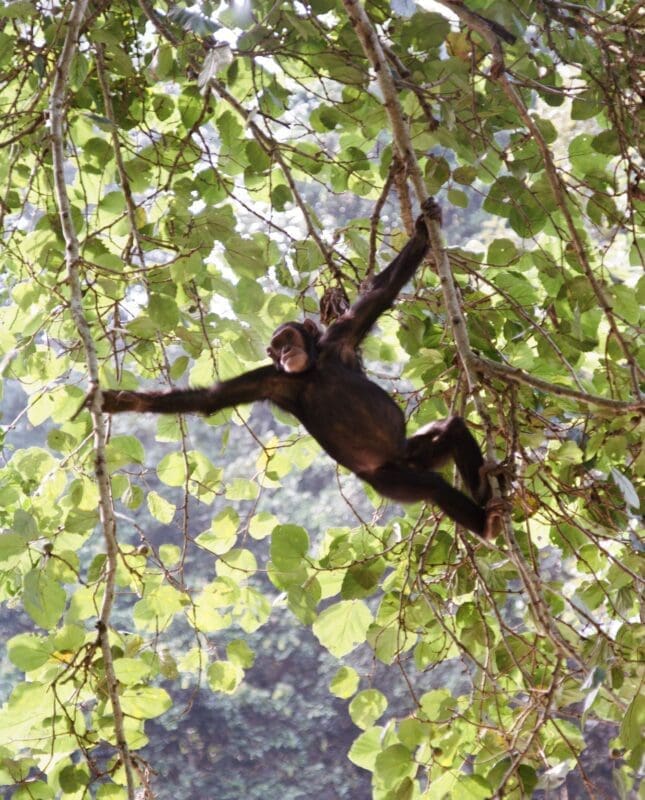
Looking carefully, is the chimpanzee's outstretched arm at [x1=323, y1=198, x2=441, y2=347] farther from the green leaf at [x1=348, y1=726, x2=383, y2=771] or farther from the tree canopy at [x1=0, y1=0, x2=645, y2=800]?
the green leaf at [x1=348, y1=726, x2=383, y2=771]

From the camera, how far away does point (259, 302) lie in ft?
15.9

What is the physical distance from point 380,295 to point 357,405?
54 cm

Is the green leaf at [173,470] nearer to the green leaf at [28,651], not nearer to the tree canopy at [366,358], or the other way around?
the tree canopy at [366,358]

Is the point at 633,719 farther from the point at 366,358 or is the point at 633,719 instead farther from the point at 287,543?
the point at 366,358

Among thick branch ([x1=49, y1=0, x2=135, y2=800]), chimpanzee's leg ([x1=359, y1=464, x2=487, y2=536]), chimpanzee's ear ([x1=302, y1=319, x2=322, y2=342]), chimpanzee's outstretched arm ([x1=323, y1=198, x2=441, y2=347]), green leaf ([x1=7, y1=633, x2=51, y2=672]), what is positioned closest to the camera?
thick branch ([x1=49, y1=0, x2=135, y2=800])

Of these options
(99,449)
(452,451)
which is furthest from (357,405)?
(99,449)

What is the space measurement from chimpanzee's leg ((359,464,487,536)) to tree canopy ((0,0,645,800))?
115 millimetres

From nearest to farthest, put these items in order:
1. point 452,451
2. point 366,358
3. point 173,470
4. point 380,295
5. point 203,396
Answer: point 452,451 < point 380,295 < point 203,396 < point 173,470 < point 366,358

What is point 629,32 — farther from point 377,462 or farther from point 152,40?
point 152,40

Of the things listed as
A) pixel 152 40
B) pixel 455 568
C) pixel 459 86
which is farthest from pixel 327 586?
pixel 152 40

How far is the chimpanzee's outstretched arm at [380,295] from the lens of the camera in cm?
439

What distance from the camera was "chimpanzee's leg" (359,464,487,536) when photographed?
424 cm

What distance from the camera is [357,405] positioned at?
4656mm

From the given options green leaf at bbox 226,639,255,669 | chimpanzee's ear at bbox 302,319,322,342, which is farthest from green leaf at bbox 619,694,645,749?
chimpanzee's ear at bbox 302,319,322,342
